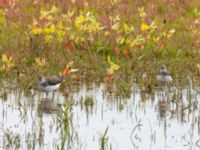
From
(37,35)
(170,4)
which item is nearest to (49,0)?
(170,4)

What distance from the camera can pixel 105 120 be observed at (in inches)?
454

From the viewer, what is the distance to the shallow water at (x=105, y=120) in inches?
403

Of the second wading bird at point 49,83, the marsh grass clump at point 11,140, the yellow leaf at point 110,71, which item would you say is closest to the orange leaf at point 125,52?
the yellow leaf at point 110,71

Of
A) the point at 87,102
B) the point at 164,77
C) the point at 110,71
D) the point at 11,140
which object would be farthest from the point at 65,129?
the point at 110,71

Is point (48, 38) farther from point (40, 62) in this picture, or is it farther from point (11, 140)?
point (11, 140)

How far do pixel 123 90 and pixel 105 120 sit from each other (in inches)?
72.5

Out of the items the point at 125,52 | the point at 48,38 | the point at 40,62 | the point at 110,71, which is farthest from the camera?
the point at 48,38

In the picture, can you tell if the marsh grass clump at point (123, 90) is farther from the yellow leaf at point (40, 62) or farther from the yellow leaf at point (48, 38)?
the yellow leaf at point (48, 38)

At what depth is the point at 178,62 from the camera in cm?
1567

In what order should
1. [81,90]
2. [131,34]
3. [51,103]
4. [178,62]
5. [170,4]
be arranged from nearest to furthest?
[51,103] → [81,90] → [178,62] → [131,34] → [170,4]

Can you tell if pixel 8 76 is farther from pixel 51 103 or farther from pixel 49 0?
pixel 49 0

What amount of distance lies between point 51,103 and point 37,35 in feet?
13.2

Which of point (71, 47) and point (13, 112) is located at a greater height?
point (71, 47)

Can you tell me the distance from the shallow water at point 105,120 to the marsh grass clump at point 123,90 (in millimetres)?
114
